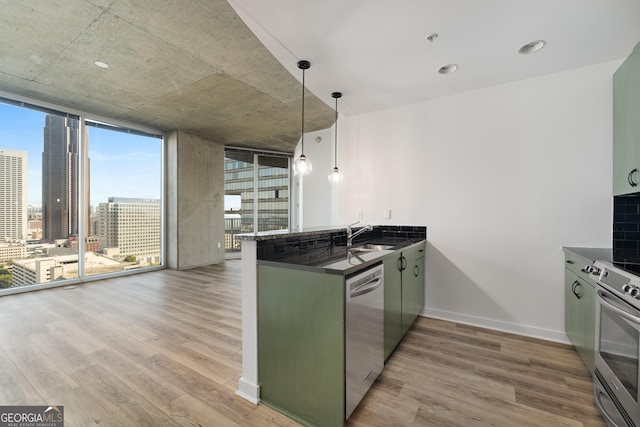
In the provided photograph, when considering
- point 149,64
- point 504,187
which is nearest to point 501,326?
point 504,187

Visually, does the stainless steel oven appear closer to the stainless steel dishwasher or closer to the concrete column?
the stainless steel dishwasher

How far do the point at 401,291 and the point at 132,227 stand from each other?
538 centimetres

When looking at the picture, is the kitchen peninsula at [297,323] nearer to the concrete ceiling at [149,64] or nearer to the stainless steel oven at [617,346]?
the stainless steel oven at [617,346]

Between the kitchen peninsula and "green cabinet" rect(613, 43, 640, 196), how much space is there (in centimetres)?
200

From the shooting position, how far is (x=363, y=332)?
1.72 metres

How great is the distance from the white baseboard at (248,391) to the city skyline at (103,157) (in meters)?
4.68

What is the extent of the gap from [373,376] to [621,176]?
266 centimetres

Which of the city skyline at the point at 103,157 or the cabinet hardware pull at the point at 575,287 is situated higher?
the city skyline at the point at 103,157

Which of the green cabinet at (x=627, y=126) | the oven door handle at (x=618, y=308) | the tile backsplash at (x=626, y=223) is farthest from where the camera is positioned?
the tile backsplash at (x=626, y=223)

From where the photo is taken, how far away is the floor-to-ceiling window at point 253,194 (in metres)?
7.16

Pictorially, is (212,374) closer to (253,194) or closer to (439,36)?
(439,36)

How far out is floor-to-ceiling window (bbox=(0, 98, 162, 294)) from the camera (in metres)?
3.99

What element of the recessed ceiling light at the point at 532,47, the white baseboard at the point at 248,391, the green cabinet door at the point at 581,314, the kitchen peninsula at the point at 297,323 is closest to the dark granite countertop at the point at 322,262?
the kitchen peninsula at the point at 297,323

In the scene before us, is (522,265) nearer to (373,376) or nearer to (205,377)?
(373,376)
